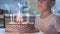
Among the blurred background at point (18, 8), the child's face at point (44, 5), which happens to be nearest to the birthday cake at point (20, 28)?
the blurred background at point (18, 8)

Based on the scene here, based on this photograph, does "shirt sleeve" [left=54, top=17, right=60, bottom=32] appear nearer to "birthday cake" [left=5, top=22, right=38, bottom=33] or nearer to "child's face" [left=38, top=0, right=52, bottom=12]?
"child's face" [left=38, top=0, right=52, bottom=12]

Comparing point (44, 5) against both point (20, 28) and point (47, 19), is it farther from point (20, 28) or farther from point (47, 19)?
point (20, 28)

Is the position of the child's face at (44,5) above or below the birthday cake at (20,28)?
above

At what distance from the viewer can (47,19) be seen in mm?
3186

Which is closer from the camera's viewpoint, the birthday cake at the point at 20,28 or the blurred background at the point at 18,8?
the birthday cake at the point at 20,28

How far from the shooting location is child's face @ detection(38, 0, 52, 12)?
10.3 ft

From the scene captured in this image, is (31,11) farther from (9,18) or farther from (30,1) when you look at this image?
(9,18)

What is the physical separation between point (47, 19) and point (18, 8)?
661 mm

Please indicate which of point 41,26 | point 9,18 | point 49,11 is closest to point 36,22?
point 41,26

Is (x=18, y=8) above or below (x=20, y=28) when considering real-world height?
above

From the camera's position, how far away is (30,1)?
306 centimetres

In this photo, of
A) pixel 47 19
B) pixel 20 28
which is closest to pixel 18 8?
pixel 47 19

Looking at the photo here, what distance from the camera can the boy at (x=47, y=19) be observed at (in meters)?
3.13

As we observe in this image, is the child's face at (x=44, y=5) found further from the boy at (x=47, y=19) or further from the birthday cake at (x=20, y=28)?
the birthday cake at (x=20, y=28)
